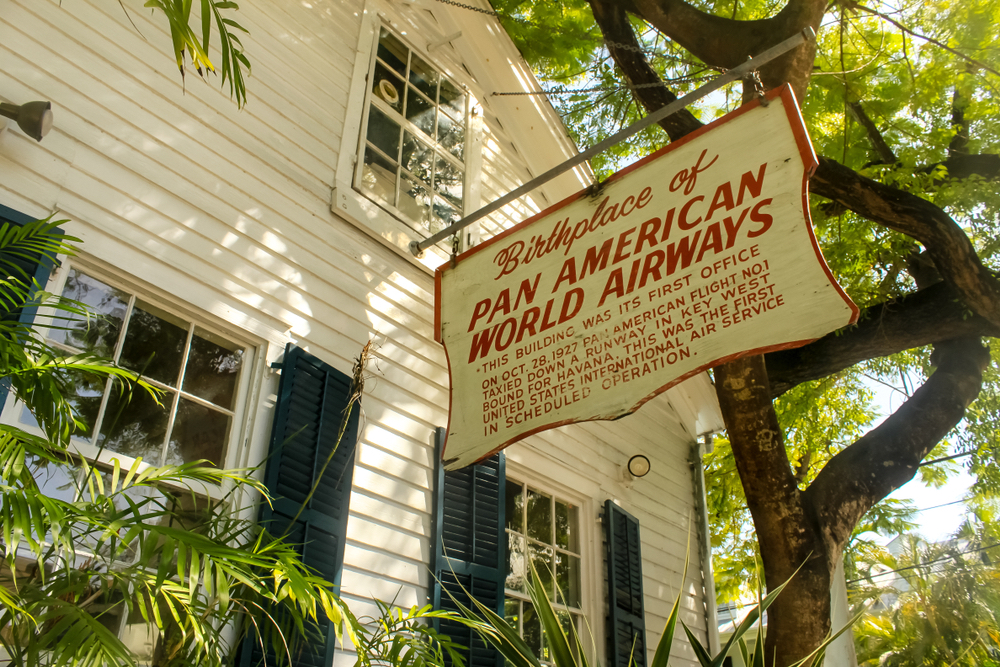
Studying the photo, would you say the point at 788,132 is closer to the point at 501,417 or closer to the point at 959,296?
the point at 501,417

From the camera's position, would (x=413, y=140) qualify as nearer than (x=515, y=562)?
No

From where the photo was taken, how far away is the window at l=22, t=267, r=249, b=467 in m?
3.07

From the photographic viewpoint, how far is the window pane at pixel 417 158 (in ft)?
17.3

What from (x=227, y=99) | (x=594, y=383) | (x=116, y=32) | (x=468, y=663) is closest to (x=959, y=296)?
(x=594, y=383)

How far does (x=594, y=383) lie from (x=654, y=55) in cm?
648

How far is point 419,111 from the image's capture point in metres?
5.63

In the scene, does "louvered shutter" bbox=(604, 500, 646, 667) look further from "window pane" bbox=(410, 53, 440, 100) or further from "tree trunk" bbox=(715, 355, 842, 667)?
"window pane" bbox=(410, 53, 440, 100)

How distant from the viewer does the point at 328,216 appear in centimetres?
442

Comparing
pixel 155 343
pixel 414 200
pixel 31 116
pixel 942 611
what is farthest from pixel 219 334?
pixel 942 611

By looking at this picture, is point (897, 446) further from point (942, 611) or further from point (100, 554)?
point (942, 611)

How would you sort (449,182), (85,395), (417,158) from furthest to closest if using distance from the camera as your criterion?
(449,182) < (417,158) < (85,395)

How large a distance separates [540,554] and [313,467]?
6.43ft

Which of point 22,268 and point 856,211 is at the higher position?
point 856,211

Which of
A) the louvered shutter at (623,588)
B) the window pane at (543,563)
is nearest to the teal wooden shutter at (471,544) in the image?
the window pane at (543,563)
